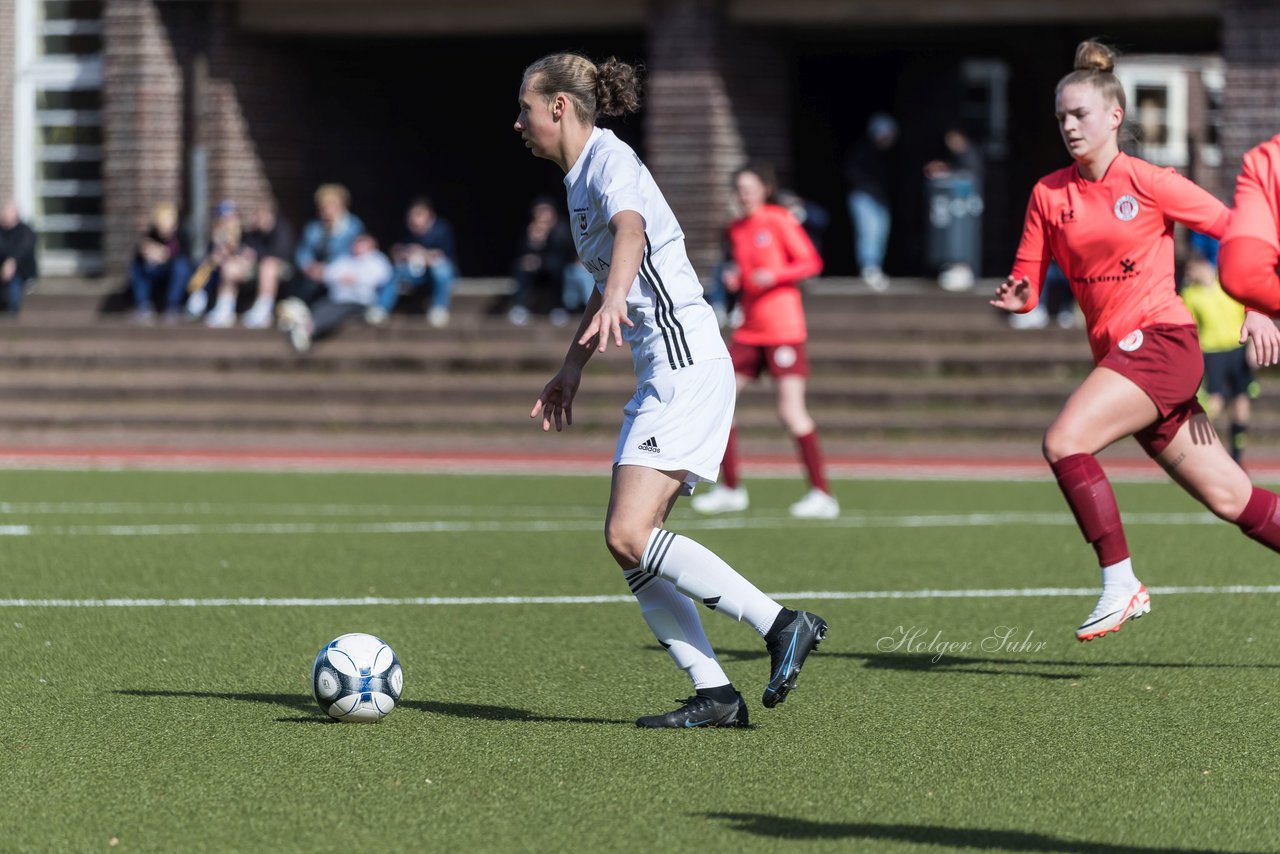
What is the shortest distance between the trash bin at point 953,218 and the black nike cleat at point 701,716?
17.2 meters

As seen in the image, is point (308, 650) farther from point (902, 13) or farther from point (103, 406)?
point (902, 13)

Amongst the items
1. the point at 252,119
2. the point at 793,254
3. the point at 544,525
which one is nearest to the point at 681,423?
the point at 544,525

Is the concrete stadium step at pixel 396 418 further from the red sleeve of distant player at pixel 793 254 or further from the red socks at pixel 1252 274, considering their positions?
the red socks at pixel 1252 274

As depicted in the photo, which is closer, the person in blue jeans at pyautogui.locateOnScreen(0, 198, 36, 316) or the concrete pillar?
the person in blue jeans at pyautogui.locateOnScreen(0, 198, 36, 316)

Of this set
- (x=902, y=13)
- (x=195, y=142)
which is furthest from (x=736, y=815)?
(x=195, y=142)

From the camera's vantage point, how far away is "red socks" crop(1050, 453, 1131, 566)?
7031 millimetres

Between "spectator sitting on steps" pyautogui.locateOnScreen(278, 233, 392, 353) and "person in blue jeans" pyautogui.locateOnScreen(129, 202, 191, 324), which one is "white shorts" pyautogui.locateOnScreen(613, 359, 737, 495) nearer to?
"spectator sitting on steps" pyautogui.locateOnScreen(278, 233, 392, 353)

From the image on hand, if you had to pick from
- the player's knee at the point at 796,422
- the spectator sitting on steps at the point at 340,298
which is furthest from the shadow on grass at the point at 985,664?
the spectator sitting on steps at the point at 340,298

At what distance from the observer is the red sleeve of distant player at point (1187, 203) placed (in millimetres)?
6881

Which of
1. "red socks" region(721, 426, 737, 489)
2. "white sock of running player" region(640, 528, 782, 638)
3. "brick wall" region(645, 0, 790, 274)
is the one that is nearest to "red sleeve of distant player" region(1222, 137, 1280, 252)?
"white sock of running player" region(640, 528, 782, 638)

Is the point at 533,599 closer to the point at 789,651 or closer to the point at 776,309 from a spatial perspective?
the point at 789,651

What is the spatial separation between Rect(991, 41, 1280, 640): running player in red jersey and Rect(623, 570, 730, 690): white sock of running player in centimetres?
142

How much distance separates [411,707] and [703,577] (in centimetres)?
109

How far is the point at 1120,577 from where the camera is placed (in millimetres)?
6977
